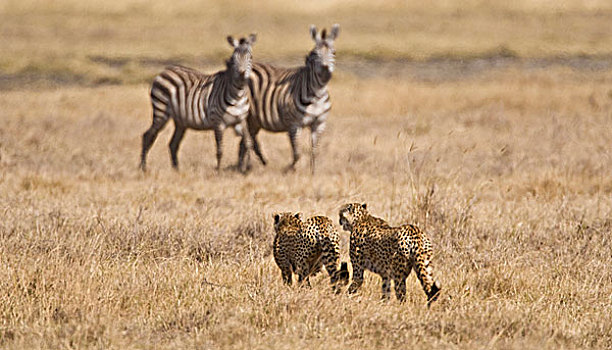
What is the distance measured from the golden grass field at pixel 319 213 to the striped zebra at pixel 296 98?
2.08 feet

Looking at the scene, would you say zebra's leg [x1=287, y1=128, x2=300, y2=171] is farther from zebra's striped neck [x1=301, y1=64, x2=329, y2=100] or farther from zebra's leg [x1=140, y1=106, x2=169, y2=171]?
zebra's leg [x1=140, y1=106, x2=169, y2=171]

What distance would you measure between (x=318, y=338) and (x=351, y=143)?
35.9 feet

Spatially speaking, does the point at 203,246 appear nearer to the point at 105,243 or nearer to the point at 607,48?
the point at 105,243

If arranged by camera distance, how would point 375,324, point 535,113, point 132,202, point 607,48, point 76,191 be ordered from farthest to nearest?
1. point 607,48
2. point 535,113
3. point 76,191
4. point 132,202
5. point 375,324

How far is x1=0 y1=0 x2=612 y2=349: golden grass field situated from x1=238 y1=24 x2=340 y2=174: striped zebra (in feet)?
2.08

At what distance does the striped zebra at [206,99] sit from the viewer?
42.2ft

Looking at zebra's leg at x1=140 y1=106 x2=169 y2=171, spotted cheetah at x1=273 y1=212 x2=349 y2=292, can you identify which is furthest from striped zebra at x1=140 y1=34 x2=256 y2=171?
spotted cheetah at x1=273 y1=212 x2=349 y2=292

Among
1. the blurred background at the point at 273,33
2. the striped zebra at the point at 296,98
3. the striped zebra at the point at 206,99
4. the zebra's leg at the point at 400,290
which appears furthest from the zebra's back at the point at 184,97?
the blurred background at the point at 273,33

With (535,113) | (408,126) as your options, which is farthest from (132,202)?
(535,113)

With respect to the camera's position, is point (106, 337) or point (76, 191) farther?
point (76, 191)

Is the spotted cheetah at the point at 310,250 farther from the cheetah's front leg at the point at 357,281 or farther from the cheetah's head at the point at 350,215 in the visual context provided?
the cheetah's head at the point at 350,215

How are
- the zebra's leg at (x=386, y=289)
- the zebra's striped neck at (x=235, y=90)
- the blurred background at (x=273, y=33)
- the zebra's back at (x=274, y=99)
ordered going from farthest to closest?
the blurred background at (x=273, y=33) → the zebra's back at (x=274, y=99) → the zebra's striped neck at (x=235, y=90) → the zebra's leg at (x=386, y=289)

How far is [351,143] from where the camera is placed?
52.6ft

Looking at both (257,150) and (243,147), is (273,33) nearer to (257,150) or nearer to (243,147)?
(257,150)
